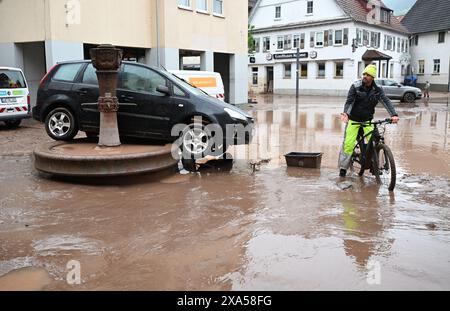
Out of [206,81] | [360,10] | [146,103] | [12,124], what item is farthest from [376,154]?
[360,10]

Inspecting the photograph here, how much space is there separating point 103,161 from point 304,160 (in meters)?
3.77

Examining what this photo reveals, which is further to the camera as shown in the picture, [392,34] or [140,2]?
[392,34]

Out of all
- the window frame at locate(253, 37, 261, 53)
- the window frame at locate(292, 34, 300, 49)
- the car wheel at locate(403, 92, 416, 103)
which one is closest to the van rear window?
the car wheel at locate(403, 92, 416, 103)

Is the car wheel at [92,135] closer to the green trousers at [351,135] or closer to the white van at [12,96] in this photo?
the green trousers at [351,135]

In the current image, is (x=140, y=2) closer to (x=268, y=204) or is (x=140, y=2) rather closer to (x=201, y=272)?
(x=268, y=204)

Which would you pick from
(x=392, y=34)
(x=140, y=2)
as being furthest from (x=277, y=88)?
(x=140, y=2)

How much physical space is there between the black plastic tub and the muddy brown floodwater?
0.21 m

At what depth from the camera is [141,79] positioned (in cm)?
920

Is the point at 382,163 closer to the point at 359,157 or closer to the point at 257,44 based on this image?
the point at 359,157

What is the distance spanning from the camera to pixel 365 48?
46.2 metres

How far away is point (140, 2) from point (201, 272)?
18184 millimetres

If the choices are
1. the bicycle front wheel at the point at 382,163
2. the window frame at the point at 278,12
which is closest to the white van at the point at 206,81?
the bicycle front wheel at the point at 382,163
